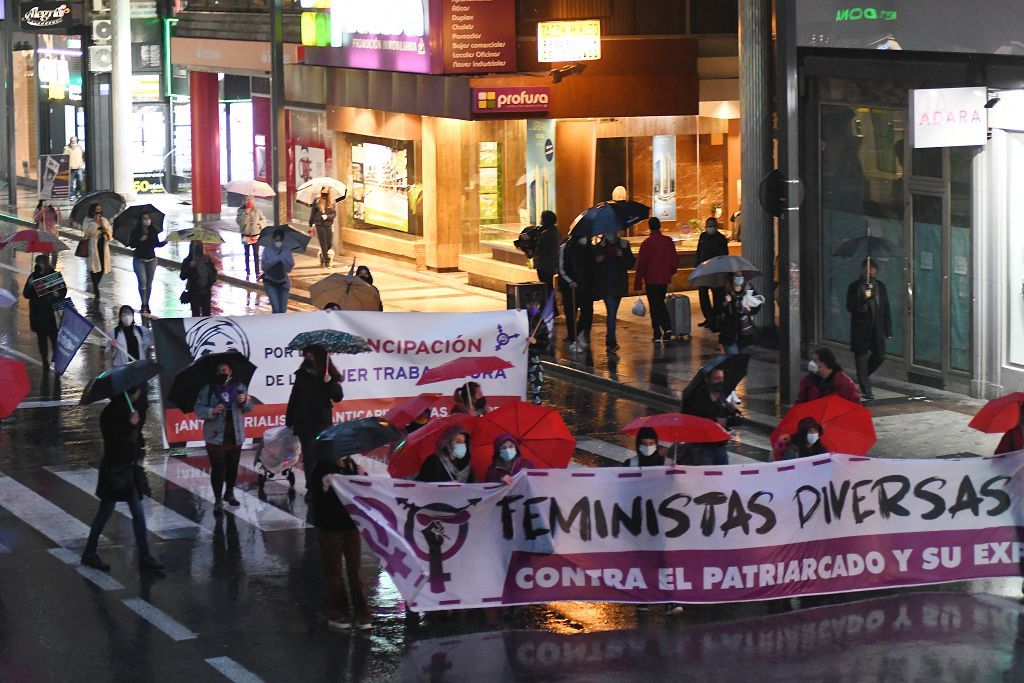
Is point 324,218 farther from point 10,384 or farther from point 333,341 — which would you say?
point 10,384

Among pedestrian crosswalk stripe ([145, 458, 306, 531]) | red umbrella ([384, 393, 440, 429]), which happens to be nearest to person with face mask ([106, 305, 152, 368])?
pedestrian crosswalk stripe ([145, 458, 306, 531])

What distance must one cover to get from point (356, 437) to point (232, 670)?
182cm

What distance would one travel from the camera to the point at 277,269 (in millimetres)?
26016

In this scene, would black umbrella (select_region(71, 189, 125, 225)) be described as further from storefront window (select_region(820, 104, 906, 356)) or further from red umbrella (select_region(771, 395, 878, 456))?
red umbrella (select_region(771, 395, 878, 456))

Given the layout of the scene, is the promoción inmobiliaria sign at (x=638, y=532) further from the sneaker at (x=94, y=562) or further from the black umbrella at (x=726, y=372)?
the sneaker at (x=94, y=562)

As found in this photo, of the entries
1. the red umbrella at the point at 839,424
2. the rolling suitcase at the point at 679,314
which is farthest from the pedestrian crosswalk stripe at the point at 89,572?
the rolling suitcase at the point at 679,314

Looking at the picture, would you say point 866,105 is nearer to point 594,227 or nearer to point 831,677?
point 594,227

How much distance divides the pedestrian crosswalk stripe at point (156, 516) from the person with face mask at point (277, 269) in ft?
28.6

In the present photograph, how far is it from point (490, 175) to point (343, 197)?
3826mm

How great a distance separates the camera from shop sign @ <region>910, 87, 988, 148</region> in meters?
20.2

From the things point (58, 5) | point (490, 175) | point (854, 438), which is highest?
point (58, 5)

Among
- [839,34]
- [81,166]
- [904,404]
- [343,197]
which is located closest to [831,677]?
[904,404]

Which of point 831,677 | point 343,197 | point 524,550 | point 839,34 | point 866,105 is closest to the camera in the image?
point 831,677

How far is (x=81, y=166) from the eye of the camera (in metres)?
49.8
